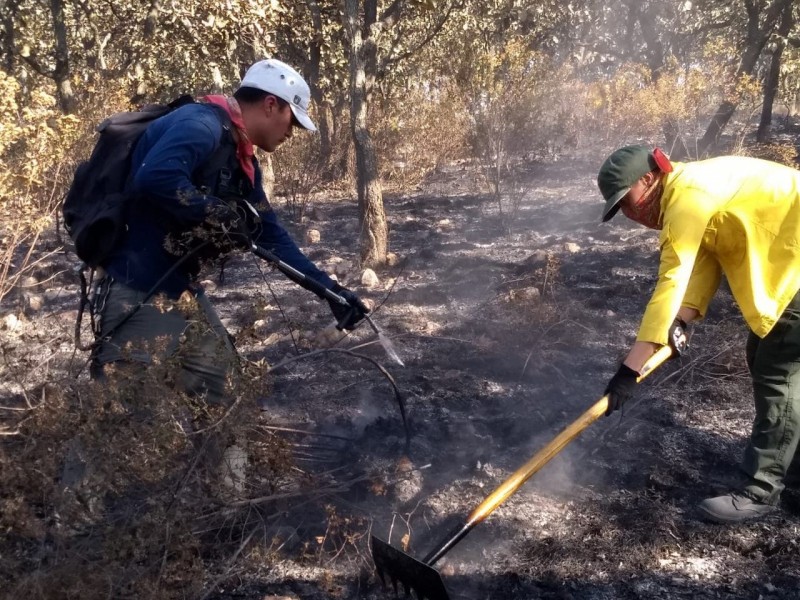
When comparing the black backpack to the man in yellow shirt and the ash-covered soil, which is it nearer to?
the ash-covered soil

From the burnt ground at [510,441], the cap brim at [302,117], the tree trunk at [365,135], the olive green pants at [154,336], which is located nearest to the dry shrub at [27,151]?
the burnt ground at [510,441]

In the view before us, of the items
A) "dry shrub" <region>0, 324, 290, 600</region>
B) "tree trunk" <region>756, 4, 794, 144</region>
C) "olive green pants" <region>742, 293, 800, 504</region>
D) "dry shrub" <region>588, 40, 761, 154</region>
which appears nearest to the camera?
"dry shrub" <region>0, 324, 290, 600</region>

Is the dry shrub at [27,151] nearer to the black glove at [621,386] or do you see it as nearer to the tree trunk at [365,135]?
the tree trunk at [365,135]

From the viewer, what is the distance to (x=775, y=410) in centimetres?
282

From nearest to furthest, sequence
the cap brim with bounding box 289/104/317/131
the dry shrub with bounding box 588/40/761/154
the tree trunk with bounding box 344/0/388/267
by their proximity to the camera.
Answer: the cap brim with bounding box 289/104/317/131 → the tree trunk with bounding box 344/0/388/267 → the dry shrub with bounding box 588/40/761/154

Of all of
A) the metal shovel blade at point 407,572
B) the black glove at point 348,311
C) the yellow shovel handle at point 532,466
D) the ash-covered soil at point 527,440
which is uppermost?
the black glove at point 348,311

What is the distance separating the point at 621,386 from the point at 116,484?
1.76 meters

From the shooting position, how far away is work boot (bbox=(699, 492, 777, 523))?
2861mm

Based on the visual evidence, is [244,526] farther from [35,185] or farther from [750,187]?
[35,185]

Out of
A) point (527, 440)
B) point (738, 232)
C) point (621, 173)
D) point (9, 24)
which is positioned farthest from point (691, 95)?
point (9, 24)

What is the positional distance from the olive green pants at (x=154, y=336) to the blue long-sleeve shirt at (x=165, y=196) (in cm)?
7

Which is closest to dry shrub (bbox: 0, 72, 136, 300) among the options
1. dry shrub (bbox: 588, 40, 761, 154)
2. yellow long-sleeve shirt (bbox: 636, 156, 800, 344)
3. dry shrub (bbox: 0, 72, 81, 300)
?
dry shrub (bbox: 0, 72, 81, 300)

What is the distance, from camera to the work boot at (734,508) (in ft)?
9.39

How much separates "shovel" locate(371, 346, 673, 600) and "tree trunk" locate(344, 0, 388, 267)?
404cm
